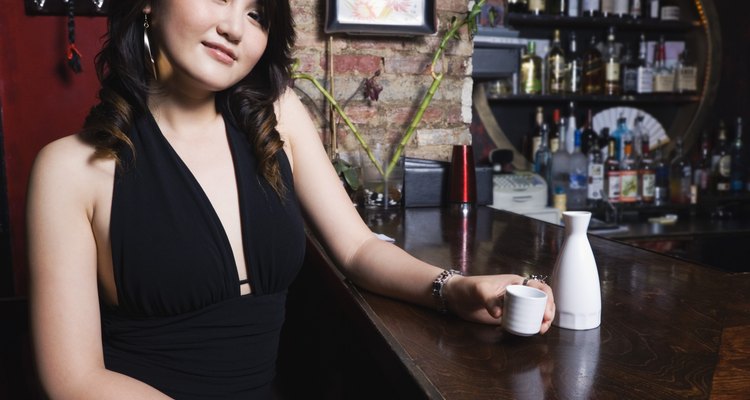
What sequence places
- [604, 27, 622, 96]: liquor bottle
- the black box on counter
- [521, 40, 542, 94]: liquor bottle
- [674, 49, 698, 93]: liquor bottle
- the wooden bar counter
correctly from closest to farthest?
the wooden bar counter → the black box on counter → [521, 40, 542, 94]: liquor bottle → [604, 27, 622, 96]: liquor bottle → [674, 49, 698, 93]: liquor bottle

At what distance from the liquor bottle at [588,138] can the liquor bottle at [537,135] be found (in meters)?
0.26

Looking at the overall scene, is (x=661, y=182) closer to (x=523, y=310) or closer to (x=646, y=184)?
(x=646, y=184)

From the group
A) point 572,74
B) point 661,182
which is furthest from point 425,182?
point 661,182

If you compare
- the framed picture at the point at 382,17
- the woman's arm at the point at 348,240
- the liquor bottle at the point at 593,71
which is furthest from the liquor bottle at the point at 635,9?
the woman's arm at the point at 348,240

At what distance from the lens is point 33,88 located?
2250mm

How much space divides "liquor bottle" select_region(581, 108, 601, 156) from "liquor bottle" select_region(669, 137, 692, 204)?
56 centimetres

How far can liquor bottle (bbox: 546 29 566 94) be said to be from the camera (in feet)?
12.0

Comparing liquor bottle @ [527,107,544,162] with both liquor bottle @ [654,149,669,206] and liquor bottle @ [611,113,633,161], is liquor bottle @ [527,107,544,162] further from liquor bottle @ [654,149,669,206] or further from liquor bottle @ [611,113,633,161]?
liquor bottle @ [654,149,669,206]

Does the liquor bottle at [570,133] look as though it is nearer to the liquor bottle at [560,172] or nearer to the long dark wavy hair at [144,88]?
the liquor bottle at [560,172]

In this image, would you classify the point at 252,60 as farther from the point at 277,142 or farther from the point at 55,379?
the point at 55,379

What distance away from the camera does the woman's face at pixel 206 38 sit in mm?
1059

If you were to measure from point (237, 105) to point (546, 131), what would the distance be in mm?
2743

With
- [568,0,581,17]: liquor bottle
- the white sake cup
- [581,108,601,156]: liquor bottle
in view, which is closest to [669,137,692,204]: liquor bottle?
[581,108,601,156]: liquor bottle

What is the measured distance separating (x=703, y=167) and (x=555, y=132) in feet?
3.39
